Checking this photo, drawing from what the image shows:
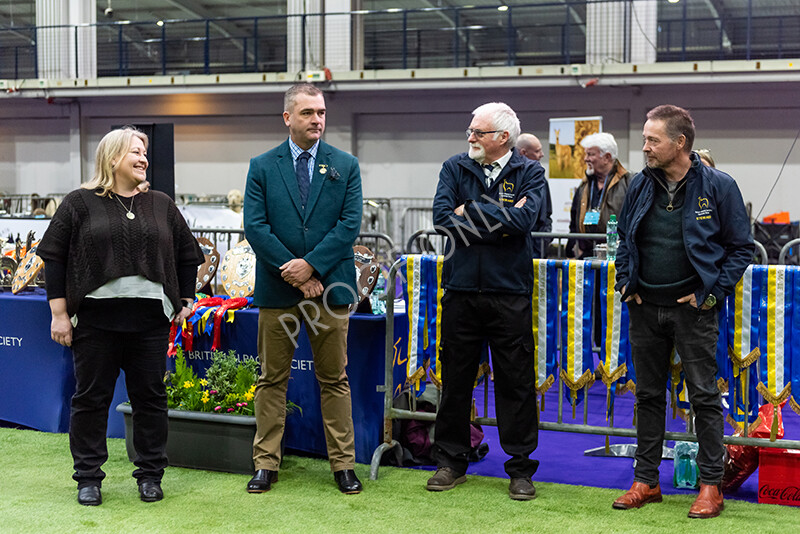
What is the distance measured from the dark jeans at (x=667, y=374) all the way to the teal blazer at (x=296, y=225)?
1363 millimetres

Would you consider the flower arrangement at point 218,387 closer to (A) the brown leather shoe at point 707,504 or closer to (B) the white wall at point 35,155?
(A) the brown leather shoe at point 707,504

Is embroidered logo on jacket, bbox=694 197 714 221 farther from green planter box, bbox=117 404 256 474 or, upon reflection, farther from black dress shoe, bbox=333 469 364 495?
green planter box, bbox=117 404 256 474

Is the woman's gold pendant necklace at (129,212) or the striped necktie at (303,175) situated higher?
the striped necktie at (303,175)

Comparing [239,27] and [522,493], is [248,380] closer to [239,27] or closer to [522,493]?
[522,493]

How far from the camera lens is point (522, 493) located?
4113 mm

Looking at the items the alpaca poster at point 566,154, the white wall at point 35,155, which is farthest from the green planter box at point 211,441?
the white wall at point 35,155

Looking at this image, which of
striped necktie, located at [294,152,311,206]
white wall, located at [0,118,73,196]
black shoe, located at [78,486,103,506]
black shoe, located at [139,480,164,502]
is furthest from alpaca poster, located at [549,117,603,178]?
white wall, located at [0,118,73,196]

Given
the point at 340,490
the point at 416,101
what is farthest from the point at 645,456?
the point at 416,101

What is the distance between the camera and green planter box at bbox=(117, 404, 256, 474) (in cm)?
453

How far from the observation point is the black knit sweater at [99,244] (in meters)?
3.90

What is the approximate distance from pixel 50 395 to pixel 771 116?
13.5 meters

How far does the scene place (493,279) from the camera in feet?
13.4

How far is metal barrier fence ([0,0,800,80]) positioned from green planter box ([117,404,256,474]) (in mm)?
12633

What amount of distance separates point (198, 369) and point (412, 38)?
70.8 ft
